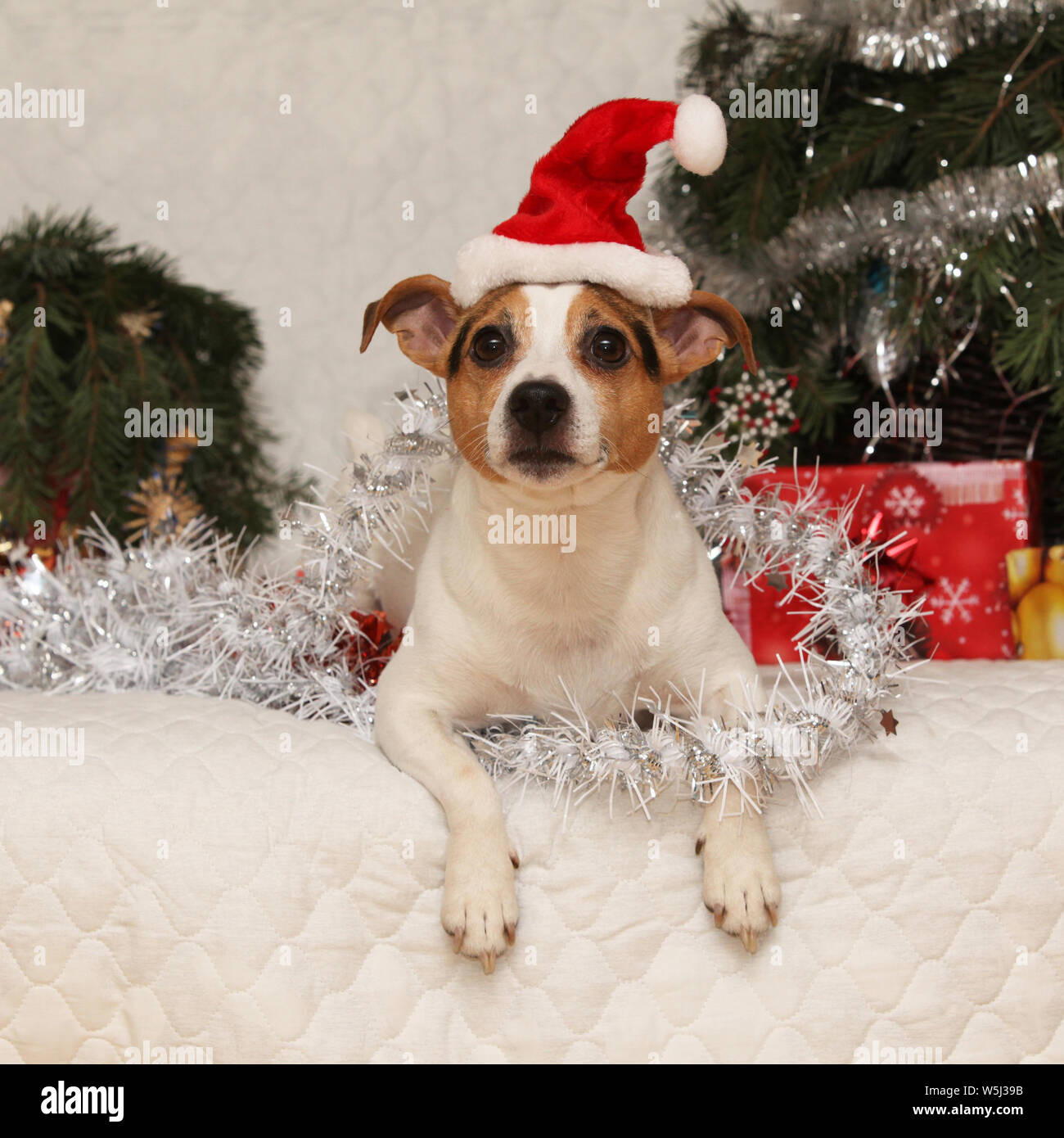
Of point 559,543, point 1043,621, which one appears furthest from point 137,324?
point 1043,621

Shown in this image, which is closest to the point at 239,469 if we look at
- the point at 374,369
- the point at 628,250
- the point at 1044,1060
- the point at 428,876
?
the point at 374,369

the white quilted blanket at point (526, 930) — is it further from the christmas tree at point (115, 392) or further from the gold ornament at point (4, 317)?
the gold ornament at point (4, 317)

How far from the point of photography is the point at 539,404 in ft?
4.20

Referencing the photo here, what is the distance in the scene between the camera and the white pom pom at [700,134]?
1354 millimetres

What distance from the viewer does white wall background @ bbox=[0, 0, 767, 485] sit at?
258cm

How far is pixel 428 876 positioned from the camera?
4.02ft

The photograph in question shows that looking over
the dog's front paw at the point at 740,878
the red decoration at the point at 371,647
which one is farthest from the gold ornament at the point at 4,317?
the dog's front paw at the point at 740,878

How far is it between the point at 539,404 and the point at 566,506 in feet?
0.70

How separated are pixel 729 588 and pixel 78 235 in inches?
67.1

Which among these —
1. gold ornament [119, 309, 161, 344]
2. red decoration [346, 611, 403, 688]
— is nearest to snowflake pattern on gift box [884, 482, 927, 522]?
red decoration [346, 611, 403, 688]

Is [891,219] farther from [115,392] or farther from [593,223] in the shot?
[115,392]

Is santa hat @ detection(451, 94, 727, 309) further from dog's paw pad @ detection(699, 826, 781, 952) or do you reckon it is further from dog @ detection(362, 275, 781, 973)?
dog's paw pad @ detection(699, 826, 781, 952)

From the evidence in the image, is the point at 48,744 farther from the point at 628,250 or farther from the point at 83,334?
the point at 83,334

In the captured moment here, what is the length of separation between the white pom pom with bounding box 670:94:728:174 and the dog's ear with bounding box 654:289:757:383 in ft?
0.60
